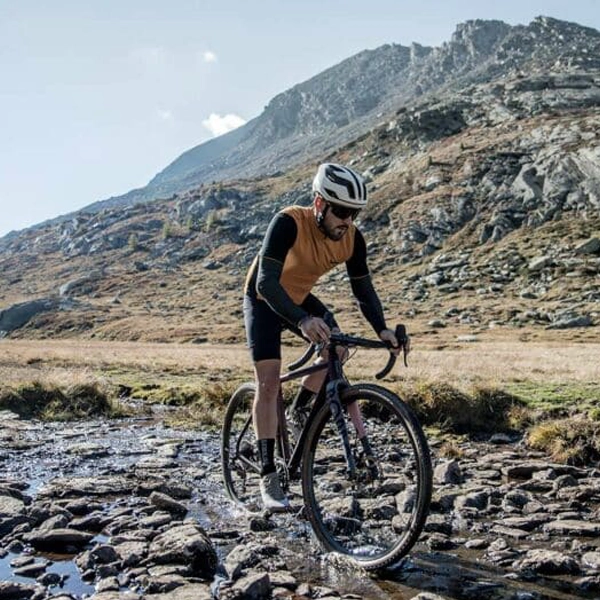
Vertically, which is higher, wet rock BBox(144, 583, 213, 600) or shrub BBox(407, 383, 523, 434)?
wet rock BBox(144, 583, 213, 600)

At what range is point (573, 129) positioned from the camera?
130125mm

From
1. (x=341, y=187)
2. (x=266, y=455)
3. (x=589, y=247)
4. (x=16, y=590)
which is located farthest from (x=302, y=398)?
(x=589, y=247)

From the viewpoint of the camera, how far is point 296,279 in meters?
7.00

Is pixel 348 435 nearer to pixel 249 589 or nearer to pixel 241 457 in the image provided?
pixel 249 589

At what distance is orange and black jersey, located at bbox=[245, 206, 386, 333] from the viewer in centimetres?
631

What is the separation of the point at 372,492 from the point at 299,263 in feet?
7.89

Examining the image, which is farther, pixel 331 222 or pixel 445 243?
pixel 445 243

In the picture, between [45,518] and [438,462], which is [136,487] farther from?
[438,462]

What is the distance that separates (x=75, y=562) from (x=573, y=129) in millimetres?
141352

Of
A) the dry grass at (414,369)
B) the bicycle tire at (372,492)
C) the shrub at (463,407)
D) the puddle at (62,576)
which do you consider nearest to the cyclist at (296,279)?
the bicycle tire at (372,492)

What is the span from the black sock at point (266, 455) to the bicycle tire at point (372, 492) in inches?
20.3

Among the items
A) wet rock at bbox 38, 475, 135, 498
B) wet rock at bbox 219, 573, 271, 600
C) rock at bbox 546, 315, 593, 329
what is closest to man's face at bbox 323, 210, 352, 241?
wet rock at bbox 219, 573, 271, 600

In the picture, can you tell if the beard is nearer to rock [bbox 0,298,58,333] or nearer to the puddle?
the puddle

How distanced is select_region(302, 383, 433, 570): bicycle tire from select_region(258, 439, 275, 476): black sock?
52 centimetres
